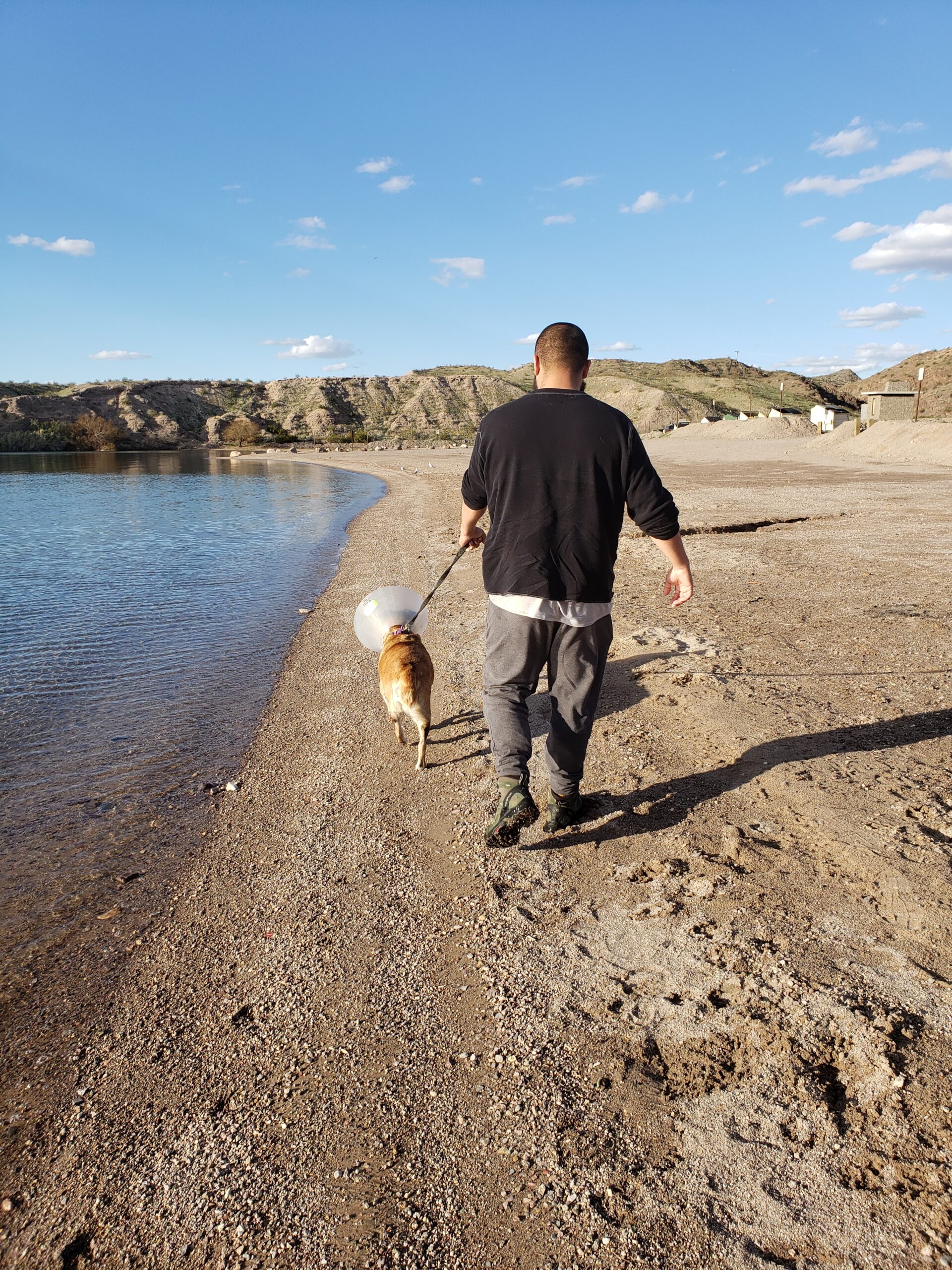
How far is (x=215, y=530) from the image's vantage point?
71.0 feet

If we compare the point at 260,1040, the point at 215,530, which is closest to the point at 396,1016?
the point at 260,1040

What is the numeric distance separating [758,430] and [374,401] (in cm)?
9528

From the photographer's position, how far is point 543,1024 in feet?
8.86

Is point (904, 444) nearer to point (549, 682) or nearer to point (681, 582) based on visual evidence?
point (681, 582)

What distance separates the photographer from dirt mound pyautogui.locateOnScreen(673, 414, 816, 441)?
4966cm

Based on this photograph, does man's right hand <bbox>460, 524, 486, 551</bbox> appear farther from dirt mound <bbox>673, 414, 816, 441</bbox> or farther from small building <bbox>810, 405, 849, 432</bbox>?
small building <bbox>810, 405, 849, 432</bbox>

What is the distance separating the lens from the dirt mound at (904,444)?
28094mm

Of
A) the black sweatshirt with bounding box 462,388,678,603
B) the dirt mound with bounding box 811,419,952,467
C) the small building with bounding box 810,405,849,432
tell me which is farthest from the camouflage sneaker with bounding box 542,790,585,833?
the small building with bounding box 810,405,849,432

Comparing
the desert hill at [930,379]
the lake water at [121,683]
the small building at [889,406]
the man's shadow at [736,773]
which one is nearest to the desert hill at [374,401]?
the desert hill at [930,379]

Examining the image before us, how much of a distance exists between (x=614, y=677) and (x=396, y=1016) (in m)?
4.07

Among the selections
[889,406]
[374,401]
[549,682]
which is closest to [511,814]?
[549,682]

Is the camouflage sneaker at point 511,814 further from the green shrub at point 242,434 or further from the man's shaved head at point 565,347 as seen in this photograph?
the green shrub at point 242,434

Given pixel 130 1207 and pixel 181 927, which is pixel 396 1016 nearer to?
pixel 130 1207

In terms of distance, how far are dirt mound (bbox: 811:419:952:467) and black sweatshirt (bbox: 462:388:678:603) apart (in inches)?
1138
